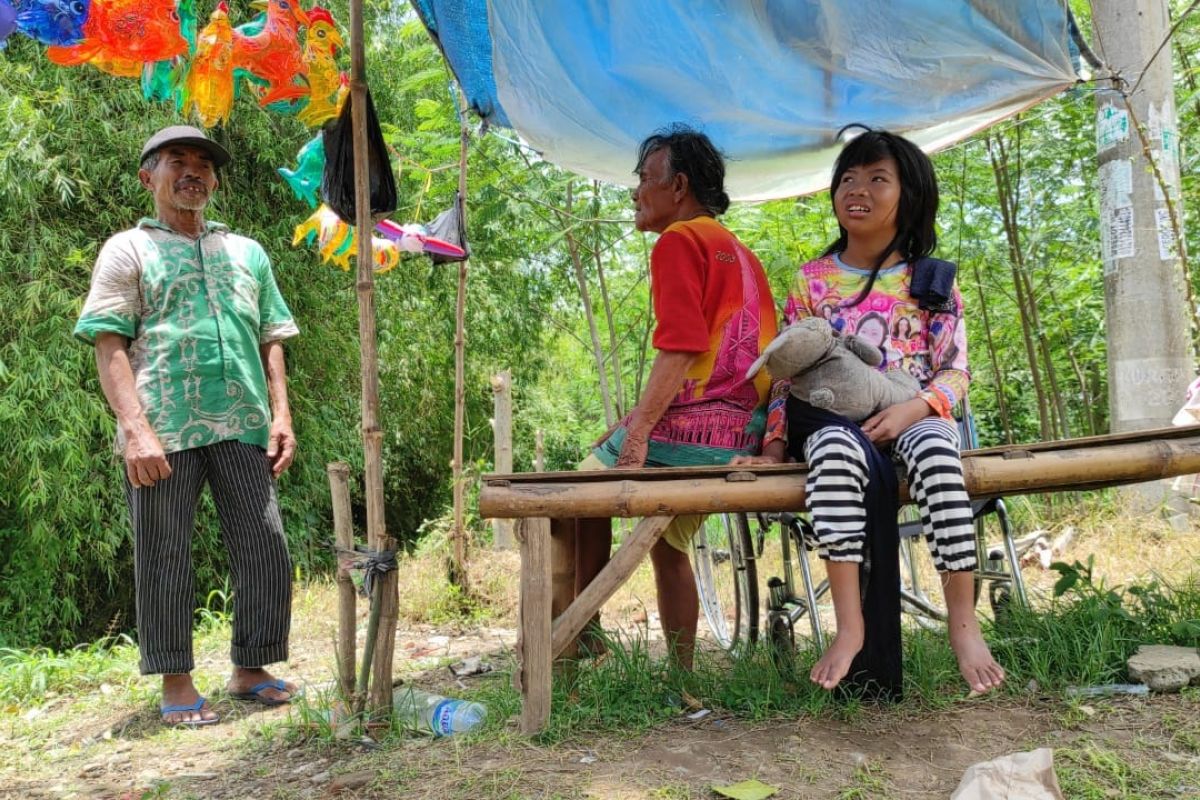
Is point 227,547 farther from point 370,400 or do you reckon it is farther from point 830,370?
point 830,370

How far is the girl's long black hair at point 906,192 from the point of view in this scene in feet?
9.72

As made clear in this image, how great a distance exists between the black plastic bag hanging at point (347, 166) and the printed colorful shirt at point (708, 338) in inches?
38.8

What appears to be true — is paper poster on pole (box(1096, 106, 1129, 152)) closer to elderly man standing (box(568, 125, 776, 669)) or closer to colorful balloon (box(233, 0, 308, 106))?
elderly man standing (box(568, 125, 776, 669))

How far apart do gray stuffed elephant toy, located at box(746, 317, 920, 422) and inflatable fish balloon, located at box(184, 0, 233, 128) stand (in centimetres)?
201

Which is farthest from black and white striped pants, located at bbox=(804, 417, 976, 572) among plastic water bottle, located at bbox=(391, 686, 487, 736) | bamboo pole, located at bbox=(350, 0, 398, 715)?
bamboo pole, located at bbox=(350, 0, 398, 715)

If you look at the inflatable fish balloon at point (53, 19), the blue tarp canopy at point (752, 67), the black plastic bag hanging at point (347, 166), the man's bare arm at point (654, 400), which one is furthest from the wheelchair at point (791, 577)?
the inflatable fish balloon at point (53, 19)

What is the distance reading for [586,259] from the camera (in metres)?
7.40

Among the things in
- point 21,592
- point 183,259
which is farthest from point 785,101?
point 21,592

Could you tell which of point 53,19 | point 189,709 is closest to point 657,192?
point 53,19

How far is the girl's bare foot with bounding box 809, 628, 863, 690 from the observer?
2439mm

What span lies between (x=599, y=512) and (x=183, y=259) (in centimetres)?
191

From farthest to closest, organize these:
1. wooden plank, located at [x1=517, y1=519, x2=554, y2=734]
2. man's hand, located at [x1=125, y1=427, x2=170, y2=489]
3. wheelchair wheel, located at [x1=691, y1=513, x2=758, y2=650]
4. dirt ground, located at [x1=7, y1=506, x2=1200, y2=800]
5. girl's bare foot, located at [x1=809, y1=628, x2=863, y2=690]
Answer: wheelchair wheel, located at [x1=691, y1=513, x2=758, y2=650], man's hand, located at [x1=125, y1=427, x2=170, y2=489], wooden plank, located at [x1=517, y1=519, x2=554, y2=734], girl's bare foot, located at [x1=809, y1=628, x2=863, y2=690], dirt ground, located at [x1=7, y1=506, x2=1200, y2=800]

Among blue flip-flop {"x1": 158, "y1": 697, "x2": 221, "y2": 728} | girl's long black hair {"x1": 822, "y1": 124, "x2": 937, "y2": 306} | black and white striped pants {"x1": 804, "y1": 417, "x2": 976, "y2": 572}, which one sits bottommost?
blue flip-flop {"x1": 158, "y1": 697, "x2": 221, "y2": 728}

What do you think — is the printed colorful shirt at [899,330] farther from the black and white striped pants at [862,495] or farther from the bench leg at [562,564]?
the bench leg at [562,564]
